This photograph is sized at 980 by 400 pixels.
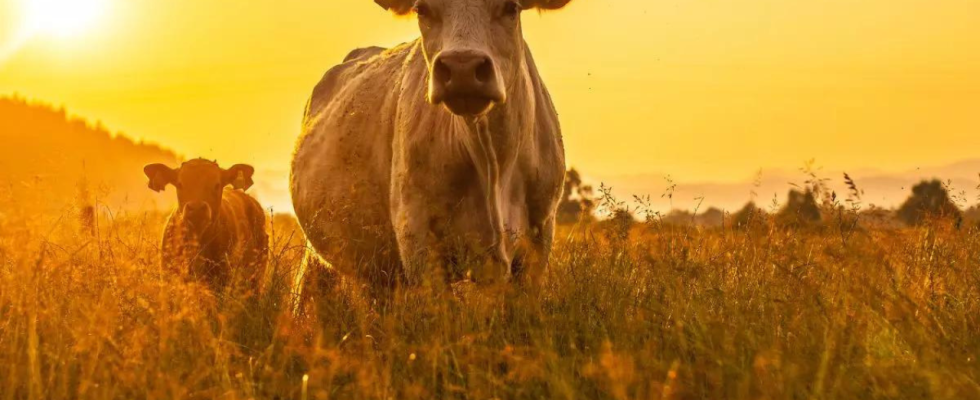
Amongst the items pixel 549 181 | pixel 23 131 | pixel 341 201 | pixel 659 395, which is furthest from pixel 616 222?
pixel 23 131

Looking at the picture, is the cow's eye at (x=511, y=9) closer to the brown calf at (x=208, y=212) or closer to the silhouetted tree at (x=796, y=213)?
the silhouetted tree at (x=796, y=213)

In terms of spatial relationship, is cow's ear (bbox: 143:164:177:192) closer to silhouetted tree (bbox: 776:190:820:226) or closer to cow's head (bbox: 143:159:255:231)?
cow's head (bbox: 143:159:255:231)

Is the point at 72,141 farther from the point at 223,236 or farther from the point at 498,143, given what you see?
the point at 498,143

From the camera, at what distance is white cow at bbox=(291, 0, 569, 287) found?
5234mm

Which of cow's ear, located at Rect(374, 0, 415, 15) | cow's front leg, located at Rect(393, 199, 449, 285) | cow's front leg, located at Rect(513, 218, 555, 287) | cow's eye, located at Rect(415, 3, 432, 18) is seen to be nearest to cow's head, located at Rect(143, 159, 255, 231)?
cow's ear, located at Rect(374, 0, 415, 15)

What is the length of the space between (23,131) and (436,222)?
37.7 meters

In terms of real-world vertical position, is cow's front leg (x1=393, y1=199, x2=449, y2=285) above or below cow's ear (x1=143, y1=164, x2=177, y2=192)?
below

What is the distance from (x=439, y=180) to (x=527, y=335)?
1.32 m

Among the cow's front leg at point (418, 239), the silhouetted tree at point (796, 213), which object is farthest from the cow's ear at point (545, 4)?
the silhouetted tree at point (796, 213)

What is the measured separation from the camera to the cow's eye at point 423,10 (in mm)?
5617

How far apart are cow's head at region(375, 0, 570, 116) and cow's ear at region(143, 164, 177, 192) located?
454cm

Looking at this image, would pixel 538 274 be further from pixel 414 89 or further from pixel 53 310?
pixel 53 310

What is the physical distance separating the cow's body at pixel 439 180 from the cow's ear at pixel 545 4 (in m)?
0.34

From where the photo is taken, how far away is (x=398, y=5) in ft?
20.5
